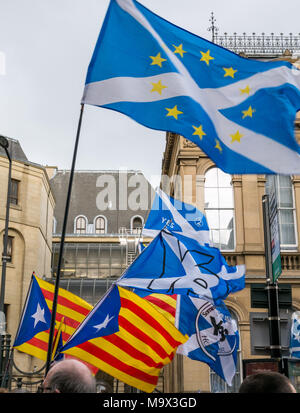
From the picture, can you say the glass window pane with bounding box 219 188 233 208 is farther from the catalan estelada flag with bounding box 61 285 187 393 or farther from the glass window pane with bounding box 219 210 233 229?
the catalan estelada flag with bounding box 61 285 187 393

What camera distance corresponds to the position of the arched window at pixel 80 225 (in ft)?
232

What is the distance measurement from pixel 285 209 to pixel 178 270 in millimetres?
12210

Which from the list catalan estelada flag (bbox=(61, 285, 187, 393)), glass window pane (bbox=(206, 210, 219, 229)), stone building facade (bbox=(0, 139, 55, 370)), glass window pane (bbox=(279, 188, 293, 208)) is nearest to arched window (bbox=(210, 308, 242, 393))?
glass window pane (bbox=(206, 210, 219, 229))

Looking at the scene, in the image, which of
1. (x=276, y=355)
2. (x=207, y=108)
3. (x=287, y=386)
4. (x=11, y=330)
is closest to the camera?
(x=287, y=386)

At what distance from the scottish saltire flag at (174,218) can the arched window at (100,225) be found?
52615mm

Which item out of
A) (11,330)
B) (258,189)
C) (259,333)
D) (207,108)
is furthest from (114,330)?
(11,330)

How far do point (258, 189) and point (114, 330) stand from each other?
1423 cm

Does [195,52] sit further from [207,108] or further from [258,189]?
[258,189]

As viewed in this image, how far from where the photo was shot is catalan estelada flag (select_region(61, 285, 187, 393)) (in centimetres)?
987

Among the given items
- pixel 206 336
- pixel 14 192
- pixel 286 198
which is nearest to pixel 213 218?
pixel 286 198

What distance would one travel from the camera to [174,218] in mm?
16875

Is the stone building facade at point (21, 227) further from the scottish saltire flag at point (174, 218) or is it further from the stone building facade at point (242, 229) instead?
the scottish saltire flag at point (174, 218)

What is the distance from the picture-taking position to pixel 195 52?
8.09m

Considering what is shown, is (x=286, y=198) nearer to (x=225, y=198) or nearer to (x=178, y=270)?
(x=225, y=198)
